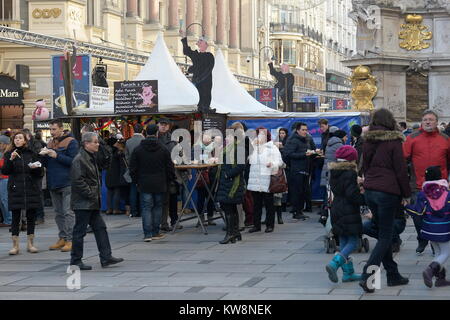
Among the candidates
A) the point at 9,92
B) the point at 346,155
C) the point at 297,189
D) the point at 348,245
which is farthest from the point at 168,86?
the point at 9,92

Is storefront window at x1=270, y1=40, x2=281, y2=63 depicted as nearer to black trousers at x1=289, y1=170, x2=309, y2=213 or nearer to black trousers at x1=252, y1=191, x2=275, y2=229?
black trousers at x1=289, y1=170, x2=309, y2=213

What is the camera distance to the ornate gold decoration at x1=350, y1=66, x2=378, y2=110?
84.8ft

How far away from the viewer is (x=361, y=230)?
Answer: 10930 millimetres

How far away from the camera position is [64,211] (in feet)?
48.3

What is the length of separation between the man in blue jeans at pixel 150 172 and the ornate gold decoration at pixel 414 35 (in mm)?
11891

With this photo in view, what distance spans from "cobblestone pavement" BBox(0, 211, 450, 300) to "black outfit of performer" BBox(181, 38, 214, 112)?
3930mm

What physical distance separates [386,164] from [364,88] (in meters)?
16.2

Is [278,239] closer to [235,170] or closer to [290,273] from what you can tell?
[235,170]

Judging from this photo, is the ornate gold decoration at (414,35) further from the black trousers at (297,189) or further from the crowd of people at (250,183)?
the black trousers at (297,189)

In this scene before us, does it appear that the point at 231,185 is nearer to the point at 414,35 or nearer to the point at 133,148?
the point at 133,148

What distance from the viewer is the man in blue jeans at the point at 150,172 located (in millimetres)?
15461

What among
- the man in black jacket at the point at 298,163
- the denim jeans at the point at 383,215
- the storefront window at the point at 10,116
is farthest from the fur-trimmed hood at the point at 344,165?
the storefront window at the point at 10,116
